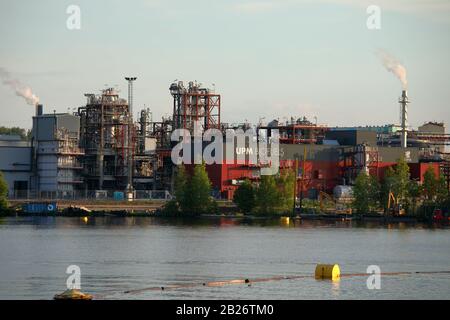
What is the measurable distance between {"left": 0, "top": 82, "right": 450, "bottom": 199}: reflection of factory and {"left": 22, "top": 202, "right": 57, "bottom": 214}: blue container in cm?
442

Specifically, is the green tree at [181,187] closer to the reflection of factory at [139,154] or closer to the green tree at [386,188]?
the reflection of factory at [139,154]

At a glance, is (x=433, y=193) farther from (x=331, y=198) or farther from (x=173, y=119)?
(x=173, y=119)

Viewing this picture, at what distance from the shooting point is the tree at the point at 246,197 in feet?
420

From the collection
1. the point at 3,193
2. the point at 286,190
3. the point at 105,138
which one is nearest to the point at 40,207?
the point at 3,193

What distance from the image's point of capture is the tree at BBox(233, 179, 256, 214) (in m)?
128

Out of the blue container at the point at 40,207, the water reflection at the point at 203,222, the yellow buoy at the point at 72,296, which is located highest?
the blue container at the point at 40,207

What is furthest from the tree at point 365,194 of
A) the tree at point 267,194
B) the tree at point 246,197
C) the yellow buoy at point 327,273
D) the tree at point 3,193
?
the yellow buoy at point 327,273

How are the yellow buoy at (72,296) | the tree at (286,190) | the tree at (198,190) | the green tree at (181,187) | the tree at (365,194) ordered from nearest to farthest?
the yellow buoy at (72,296) → the tree at (198,190) → the green tree at (181,187) → the tree at (365,194) → the tree at (286,190)

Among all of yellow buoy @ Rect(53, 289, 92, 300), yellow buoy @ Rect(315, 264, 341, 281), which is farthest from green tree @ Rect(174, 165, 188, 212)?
yellow buoy @ Rect(53, 289, 92, 300)

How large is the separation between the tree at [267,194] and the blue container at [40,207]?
69.9 ft

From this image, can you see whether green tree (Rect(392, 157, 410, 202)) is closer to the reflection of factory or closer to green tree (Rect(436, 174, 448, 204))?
green tree (Rect(436, 174, 448, 204))

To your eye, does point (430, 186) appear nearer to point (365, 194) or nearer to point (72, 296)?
point (365, 194)

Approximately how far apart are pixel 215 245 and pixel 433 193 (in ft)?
176
